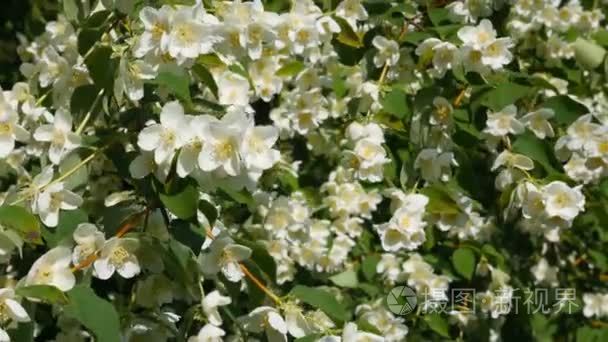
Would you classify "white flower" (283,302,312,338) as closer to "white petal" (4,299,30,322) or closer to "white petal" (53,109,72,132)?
"white petal" (4,299,30,322)

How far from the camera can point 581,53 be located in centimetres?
271

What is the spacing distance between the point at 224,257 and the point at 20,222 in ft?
1.31

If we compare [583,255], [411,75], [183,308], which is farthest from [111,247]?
[583,255]

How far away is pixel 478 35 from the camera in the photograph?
2.04 metres

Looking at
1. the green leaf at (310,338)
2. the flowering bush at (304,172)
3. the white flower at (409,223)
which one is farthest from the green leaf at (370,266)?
the green leaf at (310,338)

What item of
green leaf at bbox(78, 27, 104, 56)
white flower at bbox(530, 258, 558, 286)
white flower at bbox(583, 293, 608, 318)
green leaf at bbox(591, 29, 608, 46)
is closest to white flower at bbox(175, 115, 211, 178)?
green leaf at bbox(78, 27, 104, 56)

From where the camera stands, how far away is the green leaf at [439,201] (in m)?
1.99

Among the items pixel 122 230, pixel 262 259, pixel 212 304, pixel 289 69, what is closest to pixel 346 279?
pixel 289 69

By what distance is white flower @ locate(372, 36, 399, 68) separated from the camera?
2260mm

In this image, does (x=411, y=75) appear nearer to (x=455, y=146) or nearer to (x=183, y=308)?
(x=455, y=146)

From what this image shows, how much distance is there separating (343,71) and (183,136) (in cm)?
130

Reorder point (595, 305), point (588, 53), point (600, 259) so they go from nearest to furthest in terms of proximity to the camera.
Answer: point (588, 53) → point (600, 259) → point (595, 305)

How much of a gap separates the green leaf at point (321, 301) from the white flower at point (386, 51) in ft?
2.88

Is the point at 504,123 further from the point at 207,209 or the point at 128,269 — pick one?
the point at 128,269
